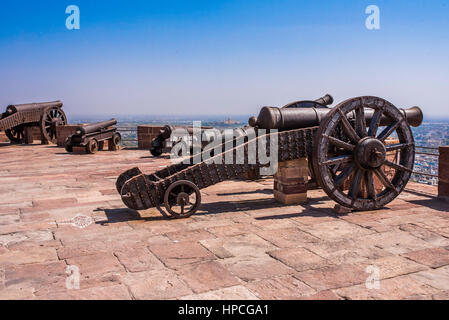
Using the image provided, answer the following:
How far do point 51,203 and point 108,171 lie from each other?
3708 mm

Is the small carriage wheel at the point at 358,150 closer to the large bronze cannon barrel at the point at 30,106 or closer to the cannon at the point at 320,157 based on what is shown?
the cannon at the point at 320,157

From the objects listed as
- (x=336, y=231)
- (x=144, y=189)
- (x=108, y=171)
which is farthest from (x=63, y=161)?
(x=336, y=231)

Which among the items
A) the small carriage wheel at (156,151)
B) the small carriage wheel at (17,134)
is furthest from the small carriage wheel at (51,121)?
the small carriage wheel at (156,151)

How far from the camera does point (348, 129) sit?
19.5 feet

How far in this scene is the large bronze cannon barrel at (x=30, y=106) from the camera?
18.1 meters

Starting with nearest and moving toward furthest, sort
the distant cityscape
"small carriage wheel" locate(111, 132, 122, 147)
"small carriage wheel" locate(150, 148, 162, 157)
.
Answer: the distant cityscape < "small carriage wheel" locate(150, 148, 162, 157) < "small carriage wheel" locate(111, 132, 122, 147)

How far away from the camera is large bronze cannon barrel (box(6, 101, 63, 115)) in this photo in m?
18.1

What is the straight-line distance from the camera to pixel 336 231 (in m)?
5.10

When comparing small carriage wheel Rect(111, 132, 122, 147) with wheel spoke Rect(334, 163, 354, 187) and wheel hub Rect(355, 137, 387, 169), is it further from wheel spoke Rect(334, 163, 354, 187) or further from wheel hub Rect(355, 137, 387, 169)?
wheel hub Rect(355, 137, 387, 169)

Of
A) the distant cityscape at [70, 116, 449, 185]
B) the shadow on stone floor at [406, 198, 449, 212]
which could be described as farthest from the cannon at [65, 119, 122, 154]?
the shadow on stone floor at [406, 198, 449, 212]

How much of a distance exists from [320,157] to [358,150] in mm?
611

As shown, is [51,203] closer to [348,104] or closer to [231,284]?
[231,284]

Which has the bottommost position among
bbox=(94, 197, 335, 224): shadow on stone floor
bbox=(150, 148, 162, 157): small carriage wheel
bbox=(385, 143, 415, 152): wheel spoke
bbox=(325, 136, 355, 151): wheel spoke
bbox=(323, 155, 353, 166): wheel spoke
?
bbox=(94, 197, 335, 224): shadow on stone floor
